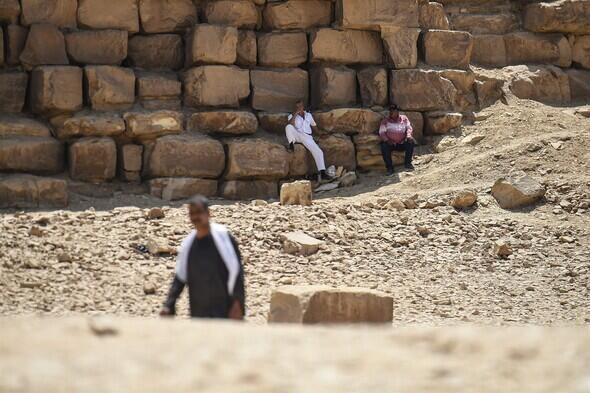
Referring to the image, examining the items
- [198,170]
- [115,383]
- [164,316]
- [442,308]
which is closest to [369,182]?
[198,170]

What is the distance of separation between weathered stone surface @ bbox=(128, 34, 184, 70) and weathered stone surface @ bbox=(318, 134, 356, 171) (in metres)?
2.59

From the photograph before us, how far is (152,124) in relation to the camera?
14742mm

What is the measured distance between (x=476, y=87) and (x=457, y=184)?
11.2 ft

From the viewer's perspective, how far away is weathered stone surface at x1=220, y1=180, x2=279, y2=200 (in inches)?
580

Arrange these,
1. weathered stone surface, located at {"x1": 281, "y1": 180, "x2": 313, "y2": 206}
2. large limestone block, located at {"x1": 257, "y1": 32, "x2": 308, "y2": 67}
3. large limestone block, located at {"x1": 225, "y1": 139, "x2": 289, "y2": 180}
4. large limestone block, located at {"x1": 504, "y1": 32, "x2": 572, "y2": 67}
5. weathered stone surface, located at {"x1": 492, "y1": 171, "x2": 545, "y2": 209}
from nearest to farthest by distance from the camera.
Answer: weathered stone surface, located at {"x1": 281, "y1": 180, "x2": 313, "y2": 206}
weathered stone surface, located at {"x1": 492, "y1": 171, "x2": 545, "y2": 209}
large limestone block, located at {"x1": 225, "y1": 139, "x2": 289, "y2": 180}
large limestone block, located at {"x1": 257, "y1": 32, "x2": 308, "y2": 67}
large limestone block, located at {"x1": 504, "y1": 32, "x2": 572, "y2": 67}

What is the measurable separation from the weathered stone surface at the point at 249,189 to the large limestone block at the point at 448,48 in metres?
3.70

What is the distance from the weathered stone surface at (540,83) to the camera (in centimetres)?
1758

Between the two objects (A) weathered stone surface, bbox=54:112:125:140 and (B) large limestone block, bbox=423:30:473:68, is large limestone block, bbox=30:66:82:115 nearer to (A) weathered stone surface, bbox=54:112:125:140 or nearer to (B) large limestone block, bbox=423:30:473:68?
(A) weathered stone surface, bbox=54:112:125:140

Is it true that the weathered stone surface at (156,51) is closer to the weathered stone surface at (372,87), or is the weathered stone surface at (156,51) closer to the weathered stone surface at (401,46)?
the weathered stone surface at (372,87)

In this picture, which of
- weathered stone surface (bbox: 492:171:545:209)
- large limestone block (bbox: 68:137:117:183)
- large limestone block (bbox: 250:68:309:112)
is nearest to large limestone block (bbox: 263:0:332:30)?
large limestone block (bbox: 250:68:309:112)

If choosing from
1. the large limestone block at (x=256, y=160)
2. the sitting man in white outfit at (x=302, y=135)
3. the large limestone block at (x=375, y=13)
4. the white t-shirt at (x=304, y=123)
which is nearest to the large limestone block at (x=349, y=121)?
the white t-shirt at (x=304, y=123)

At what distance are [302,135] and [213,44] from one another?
191 cm

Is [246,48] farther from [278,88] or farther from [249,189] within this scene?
[249,189]

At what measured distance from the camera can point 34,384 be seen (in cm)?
433
